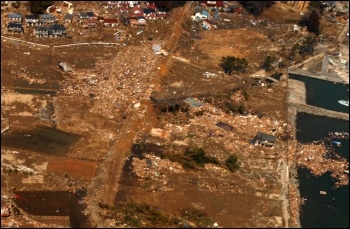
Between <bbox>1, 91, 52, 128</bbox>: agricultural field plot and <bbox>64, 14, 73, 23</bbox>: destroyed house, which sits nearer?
<bbox>1, 91, 52, 128</bbox>: agricultural field plot

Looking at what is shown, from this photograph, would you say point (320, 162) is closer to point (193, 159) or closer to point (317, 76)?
point (193, 159)

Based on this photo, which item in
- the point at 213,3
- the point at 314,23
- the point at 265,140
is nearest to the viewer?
the point at 265,140

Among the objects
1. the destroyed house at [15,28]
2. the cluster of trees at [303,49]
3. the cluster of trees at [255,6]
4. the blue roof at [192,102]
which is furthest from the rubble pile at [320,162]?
the destroyed house at [15,28]

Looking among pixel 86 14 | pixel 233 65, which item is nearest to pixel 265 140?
pixel 233 65

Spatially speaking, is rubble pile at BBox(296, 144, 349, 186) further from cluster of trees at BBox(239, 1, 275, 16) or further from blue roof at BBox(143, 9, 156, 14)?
cluster of trees at BBox(239, 1, 275, 16)

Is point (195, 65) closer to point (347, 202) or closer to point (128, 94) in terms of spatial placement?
point (128, 94)

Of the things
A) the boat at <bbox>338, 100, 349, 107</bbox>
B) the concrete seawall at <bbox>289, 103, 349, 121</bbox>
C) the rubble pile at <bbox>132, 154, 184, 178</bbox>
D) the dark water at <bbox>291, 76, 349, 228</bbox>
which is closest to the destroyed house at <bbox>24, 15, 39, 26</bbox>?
the rubble pile at <bbox>132, 154, 184, 178</bbox>

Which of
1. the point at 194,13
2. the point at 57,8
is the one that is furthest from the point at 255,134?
the point at 57,8
